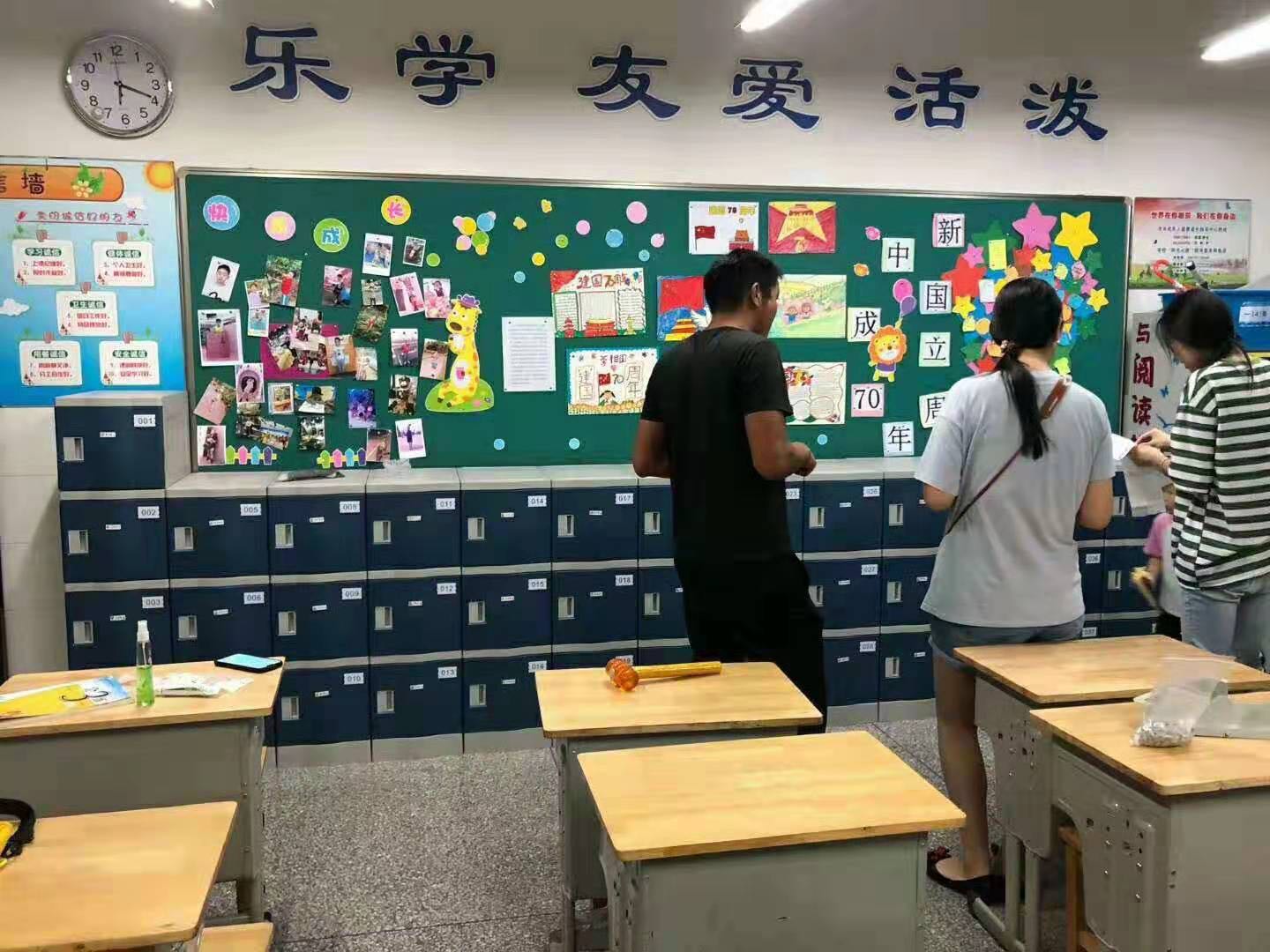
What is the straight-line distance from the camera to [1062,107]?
4582 millimetres

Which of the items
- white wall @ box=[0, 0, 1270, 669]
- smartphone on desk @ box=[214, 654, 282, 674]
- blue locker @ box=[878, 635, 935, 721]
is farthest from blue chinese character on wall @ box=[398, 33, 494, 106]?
blue locker @ box=[878, 635, 935, 721]

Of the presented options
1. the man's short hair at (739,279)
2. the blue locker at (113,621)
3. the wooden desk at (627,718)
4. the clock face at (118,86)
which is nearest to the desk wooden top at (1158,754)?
the wooden desk at (627,718)

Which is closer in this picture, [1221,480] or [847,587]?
[1221,480]

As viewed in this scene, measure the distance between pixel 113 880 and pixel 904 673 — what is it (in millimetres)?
3300

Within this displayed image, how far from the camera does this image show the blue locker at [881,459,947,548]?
4.16 meters

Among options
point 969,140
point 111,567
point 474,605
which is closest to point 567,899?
point 474,605

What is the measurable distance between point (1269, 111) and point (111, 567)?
5298 millimetres

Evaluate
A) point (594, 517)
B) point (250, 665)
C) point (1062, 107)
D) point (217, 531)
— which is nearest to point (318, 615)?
point (217, 531)

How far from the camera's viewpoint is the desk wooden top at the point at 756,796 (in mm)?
1639

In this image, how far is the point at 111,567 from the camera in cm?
365

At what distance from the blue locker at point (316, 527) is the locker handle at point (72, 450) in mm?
629

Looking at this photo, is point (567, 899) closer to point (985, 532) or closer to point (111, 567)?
point (985, 532)

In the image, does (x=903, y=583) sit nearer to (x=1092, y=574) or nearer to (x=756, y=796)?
(x=1092, y=574)

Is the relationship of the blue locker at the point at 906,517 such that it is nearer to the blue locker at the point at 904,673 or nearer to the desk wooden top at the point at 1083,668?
the blue locker at the point at 904,673
